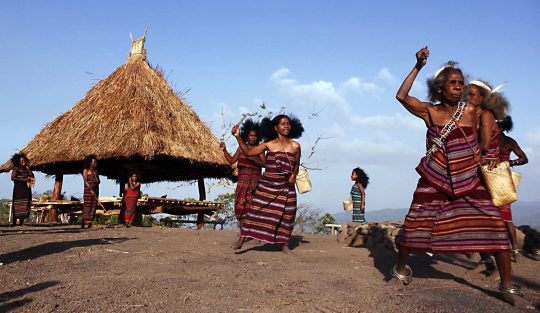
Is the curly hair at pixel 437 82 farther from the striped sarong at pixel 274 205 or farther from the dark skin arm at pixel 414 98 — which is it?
the striped sarong at pixel 274 205

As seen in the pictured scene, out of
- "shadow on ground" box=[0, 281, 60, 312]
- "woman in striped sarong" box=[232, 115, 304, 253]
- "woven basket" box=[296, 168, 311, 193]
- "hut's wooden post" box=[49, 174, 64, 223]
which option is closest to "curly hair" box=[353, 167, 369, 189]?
"woven basket" box=[296, 168, 311, 193]

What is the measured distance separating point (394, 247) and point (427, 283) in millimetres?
3483

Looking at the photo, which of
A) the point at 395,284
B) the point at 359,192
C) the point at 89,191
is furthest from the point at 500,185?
the point at 89,191

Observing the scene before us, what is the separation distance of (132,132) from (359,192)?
17.7ft

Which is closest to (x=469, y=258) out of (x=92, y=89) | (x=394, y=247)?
(x=394, y=247)

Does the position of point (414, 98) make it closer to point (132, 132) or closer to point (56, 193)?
point (132, 132)

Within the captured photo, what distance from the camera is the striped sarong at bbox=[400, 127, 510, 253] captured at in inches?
133

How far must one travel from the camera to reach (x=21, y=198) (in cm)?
1012

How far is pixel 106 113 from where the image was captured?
12.2 m

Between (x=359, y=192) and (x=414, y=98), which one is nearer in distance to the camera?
(x=414, y=98)

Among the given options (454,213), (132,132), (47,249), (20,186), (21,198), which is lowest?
(47,249)

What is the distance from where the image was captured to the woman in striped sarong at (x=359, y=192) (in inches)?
383

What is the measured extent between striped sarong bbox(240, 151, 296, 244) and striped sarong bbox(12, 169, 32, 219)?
638 centimetres

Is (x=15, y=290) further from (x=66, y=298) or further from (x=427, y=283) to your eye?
(x=427, y=283)
